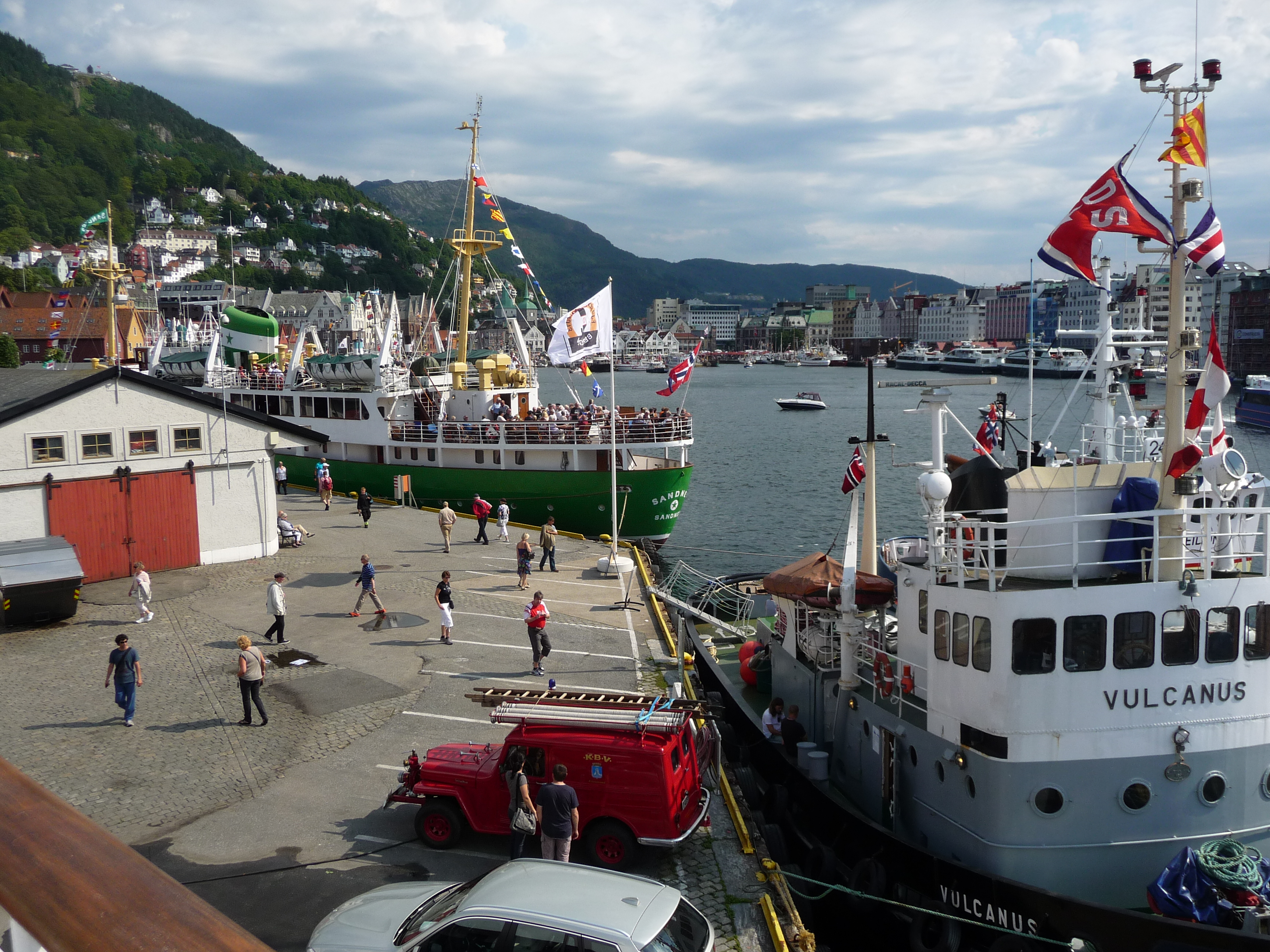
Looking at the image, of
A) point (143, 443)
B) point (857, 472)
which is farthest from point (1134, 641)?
point (143, 443)

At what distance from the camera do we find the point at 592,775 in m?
11.2

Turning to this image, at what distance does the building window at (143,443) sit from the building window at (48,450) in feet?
4.99

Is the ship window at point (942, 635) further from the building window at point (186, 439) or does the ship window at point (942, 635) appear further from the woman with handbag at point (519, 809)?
the building window at point (186, 439)

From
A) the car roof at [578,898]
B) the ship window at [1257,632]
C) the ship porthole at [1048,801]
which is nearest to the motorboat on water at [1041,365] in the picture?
the ship window at [1257,632]

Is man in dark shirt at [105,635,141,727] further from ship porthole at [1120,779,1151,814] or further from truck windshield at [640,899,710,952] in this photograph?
ship porthole at [1120,779,1151,814]

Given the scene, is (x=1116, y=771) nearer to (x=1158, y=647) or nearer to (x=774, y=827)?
(x=1158, y=647)

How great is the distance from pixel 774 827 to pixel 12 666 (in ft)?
47.6

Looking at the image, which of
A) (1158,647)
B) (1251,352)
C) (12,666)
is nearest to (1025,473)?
(1158,647)

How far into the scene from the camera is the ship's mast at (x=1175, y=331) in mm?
11586

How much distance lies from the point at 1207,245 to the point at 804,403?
4160 inches

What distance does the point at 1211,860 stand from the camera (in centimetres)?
1005

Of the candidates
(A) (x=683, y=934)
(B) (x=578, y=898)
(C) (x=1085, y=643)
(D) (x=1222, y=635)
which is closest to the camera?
(B) (x=578, y=898)

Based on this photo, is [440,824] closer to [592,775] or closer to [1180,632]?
[592,775]

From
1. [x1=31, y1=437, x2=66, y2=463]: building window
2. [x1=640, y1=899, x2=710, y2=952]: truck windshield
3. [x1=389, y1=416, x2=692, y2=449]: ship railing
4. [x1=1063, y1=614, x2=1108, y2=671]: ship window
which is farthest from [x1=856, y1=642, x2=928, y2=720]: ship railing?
[x1=389, y1=416, x2=692, y2=449]: ship railing
